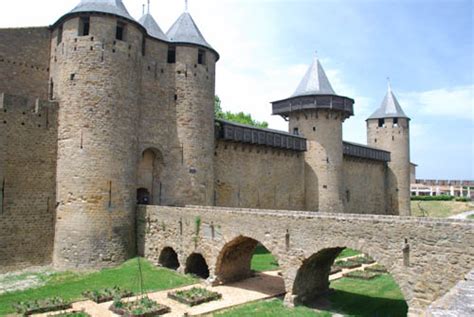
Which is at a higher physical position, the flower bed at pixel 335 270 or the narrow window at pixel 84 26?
the narrow window at pixel 84 26

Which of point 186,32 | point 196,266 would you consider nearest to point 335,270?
point 196,266

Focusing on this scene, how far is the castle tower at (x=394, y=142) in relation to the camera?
35469 mm

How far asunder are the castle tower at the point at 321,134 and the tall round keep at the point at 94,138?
41.8ft

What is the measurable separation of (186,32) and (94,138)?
8.00 m

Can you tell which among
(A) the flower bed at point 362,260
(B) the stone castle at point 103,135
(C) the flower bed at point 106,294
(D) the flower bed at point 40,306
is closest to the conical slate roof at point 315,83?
(B) the stone castle at point 103,135

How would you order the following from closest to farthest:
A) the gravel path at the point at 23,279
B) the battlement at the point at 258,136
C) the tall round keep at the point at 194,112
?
the gravel path at the point at 23,279
the tall round keep at the point at 194,112
the battlement at the point at 258,136

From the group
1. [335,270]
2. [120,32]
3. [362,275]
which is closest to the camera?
[362,275]

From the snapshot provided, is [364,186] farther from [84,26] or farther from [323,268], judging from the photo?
[84,26]

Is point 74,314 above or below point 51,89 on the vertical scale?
below

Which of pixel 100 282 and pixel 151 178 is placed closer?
pixel 100 282

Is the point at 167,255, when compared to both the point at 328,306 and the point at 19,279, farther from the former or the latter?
the point at 328,306

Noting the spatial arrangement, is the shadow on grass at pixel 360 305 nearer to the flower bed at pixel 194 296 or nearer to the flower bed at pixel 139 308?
the flower bed at pixel 194 296

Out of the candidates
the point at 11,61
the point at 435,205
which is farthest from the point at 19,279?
the point at 435,205

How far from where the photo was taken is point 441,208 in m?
38.3
